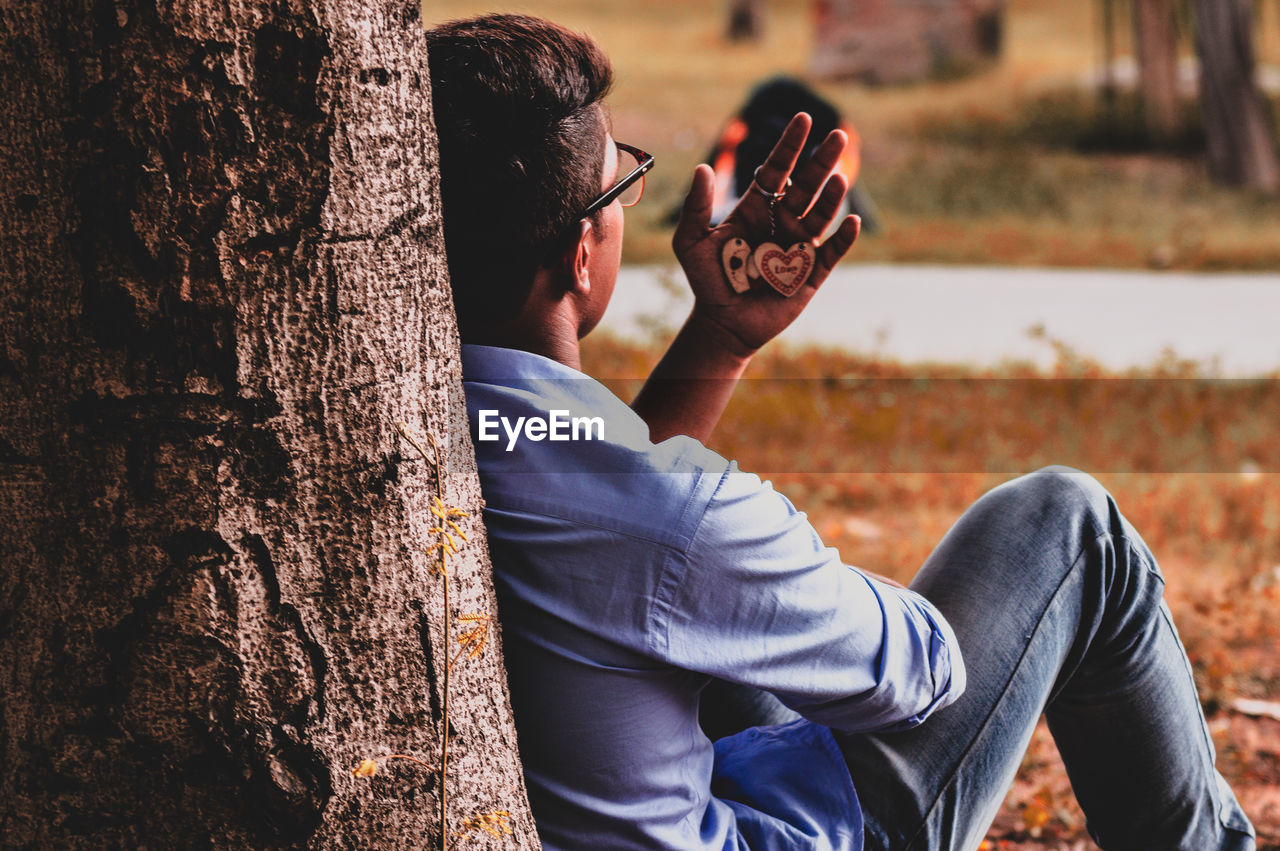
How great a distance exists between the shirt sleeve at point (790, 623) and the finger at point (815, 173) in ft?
1.81

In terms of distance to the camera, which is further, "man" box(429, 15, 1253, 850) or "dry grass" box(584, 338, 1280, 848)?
"dry grass" box(584, 338, 1280, 848)

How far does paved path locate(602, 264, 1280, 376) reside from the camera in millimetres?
5707

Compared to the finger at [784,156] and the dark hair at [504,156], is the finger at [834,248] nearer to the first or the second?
the finger at [784,156]

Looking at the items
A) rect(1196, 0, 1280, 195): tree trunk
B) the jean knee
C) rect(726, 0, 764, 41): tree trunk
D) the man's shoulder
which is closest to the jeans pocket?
the jean knee

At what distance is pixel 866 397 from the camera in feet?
16.6

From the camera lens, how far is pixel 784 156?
6.05ft

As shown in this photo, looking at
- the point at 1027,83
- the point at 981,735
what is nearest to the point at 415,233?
the point at 981,735

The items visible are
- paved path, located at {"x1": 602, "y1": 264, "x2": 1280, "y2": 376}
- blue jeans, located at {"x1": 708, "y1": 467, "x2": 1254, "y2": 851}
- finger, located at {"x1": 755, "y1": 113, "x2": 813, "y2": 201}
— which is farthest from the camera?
paved path, located at {"x1": 602, "y1": 264, "x2": 1280, "y2": 376}

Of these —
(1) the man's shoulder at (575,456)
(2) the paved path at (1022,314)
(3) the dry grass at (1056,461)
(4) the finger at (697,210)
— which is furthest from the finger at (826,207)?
(2) the paved path at (1022,314)

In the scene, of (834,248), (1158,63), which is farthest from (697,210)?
(1158,63)

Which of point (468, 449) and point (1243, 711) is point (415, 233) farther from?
point (1243, 711)

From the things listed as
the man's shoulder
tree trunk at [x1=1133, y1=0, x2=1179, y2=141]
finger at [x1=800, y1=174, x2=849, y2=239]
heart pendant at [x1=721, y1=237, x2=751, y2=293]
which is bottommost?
tree trunk at [x1=1133, y1=0, x2=1179, y2=141]

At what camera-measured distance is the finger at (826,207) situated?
6.04 feet

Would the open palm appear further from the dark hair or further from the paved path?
the paved path
